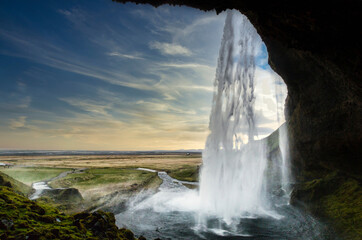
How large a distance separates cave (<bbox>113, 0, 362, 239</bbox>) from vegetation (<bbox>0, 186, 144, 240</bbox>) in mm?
11188

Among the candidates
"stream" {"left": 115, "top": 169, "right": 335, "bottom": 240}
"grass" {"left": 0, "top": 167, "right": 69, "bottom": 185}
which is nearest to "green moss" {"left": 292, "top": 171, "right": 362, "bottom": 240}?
"stream" {"left": 115, "top": 169, "right": 335, "bottom": 240}

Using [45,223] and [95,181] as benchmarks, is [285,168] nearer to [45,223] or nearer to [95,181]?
[45,223]

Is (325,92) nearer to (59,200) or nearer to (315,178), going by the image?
(315,178)

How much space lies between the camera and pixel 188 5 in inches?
401

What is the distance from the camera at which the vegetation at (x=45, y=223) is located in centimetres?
715

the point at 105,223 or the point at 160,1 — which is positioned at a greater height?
the point at 160,1

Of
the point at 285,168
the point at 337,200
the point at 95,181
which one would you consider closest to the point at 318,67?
the point at 337,200

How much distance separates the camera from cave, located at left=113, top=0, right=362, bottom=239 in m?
7.62

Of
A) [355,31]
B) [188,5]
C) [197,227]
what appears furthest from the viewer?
[197,227]

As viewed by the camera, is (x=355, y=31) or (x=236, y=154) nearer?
(x=355, y=31)

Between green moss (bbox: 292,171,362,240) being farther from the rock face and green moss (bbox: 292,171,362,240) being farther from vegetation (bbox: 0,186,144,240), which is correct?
vegetation (bbox: 0,186,144,240)

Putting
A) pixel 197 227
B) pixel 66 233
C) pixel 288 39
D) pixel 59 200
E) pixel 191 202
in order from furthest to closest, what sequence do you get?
pixel 191 202, pixel 59 200, pixel 197 227, pixel 288 39, pixel 66 233

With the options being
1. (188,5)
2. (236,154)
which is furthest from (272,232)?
(188,5)

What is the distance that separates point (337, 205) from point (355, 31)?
1721cm
